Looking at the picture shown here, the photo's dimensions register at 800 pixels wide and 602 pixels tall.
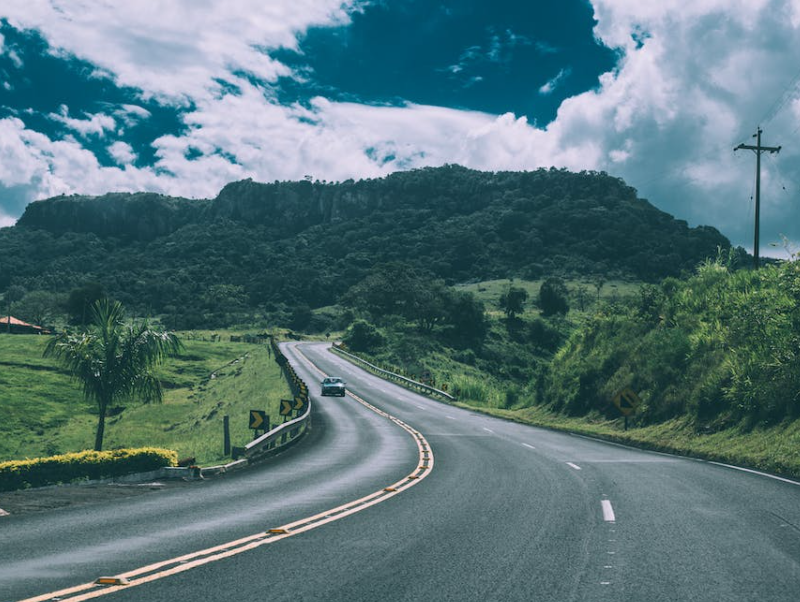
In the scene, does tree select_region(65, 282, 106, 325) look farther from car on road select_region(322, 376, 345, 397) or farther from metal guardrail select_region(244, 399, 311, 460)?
metal guardrail select_region(244, 399, 311, 460)

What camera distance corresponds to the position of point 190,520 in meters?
9.80

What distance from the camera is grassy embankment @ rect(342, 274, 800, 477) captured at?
19.7 metres

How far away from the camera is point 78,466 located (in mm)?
14141

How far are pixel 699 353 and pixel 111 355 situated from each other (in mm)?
23377

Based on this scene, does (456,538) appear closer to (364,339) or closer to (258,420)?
(258,420)

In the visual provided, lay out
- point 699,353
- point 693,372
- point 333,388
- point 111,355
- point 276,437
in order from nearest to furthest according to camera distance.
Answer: point 276,437, point 693,372, point 699,353, point 111,355, point 333,388

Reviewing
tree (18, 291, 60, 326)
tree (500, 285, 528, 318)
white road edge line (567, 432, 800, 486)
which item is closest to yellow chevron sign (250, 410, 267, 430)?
white road edge line (567, 432, 800, 486)

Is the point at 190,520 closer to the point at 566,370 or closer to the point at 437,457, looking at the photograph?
the point at 437,457

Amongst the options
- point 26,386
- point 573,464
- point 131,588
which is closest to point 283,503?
point 131,588

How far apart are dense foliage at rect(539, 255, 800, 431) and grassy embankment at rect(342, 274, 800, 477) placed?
0.05m

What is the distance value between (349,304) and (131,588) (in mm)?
141470

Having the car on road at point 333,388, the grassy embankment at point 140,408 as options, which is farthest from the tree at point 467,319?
the car on road at point 333,388

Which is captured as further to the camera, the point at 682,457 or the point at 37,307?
the point at 37,307

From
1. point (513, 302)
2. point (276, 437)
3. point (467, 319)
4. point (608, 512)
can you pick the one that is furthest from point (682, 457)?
point (513, 302)
